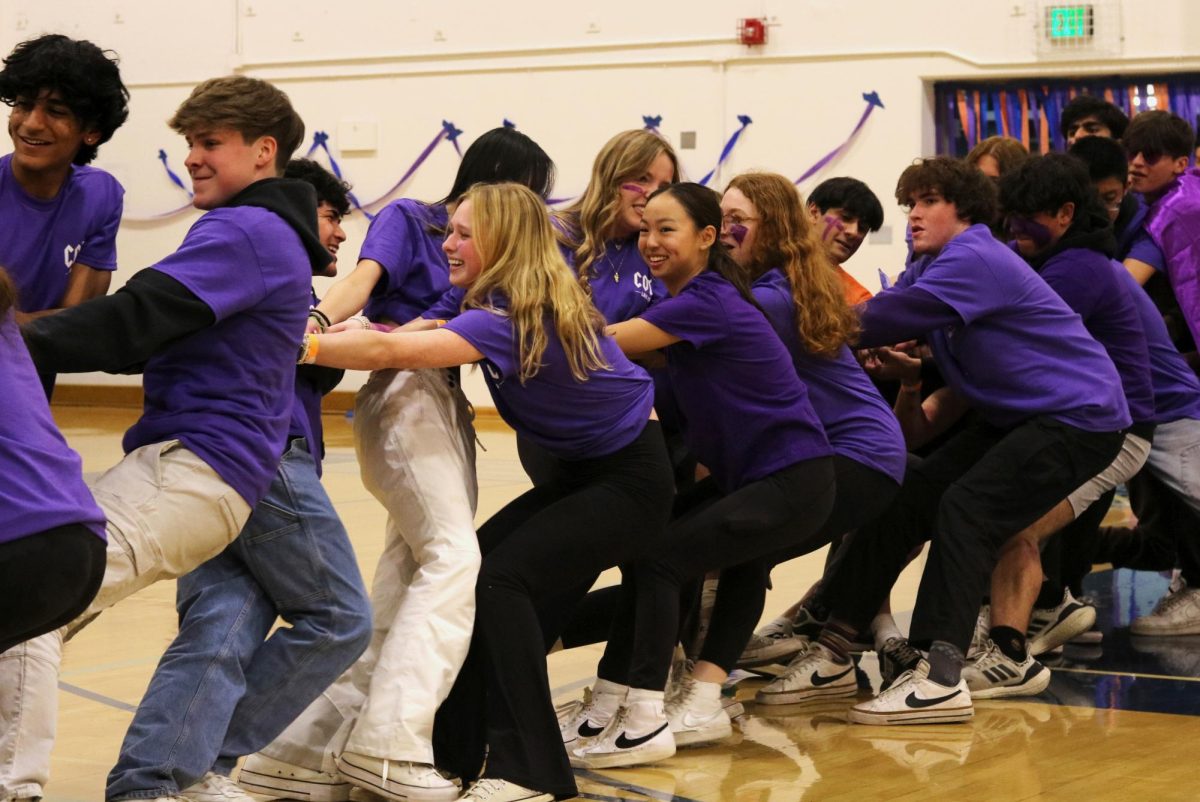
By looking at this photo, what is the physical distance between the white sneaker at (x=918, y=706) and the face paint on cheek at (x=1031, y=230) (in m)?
1.59

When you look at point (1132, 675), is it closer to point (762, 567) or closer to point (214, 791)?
point (762, 567)

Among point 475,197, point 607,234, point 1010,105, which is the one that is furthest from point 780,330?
point 1010,105

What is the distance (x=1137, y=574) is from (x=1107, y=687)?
7.64ft

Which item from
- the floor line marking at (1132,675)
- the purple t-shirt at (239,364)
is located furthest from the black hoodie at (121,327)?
the floor line marking at (1132,675)

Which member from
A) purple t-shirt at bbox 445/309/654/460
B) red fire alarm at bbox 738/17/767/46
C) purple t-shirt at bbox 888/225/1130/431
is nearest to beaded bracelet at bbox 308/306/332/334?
purple t-shirt at bbox 445/309/654/460

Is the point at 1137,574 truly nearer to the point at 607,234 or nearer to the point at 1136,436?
the point at 1136,436

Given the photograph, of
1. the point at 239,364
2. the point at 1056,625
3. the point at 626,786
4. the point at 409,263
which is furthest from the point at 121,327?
the point at 1056,625

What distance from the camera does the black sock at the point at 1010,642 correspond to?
4.72 metres

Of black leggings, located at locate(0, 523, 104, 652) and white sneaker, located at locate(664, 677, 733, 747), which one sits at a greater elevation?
black leggings, located at locate(0, 523, 104, 652)

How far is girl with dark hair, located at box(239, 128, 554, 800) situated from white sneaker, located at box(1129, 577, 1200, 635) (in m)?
2.98

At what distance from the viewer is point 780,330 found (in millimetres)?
4344

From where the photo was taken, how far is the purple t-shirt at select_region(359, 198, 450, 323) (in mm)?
4090

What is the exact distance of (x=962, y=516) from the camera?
14.9 feet

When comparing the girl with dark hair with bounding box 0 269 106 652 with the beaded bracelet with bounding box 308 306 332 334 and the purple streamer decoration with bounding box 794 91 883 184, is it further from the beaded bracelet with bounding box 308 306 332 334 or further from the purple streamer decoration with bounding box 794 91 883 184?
the purple streamer decoration with bounding box 794 91 883 184
